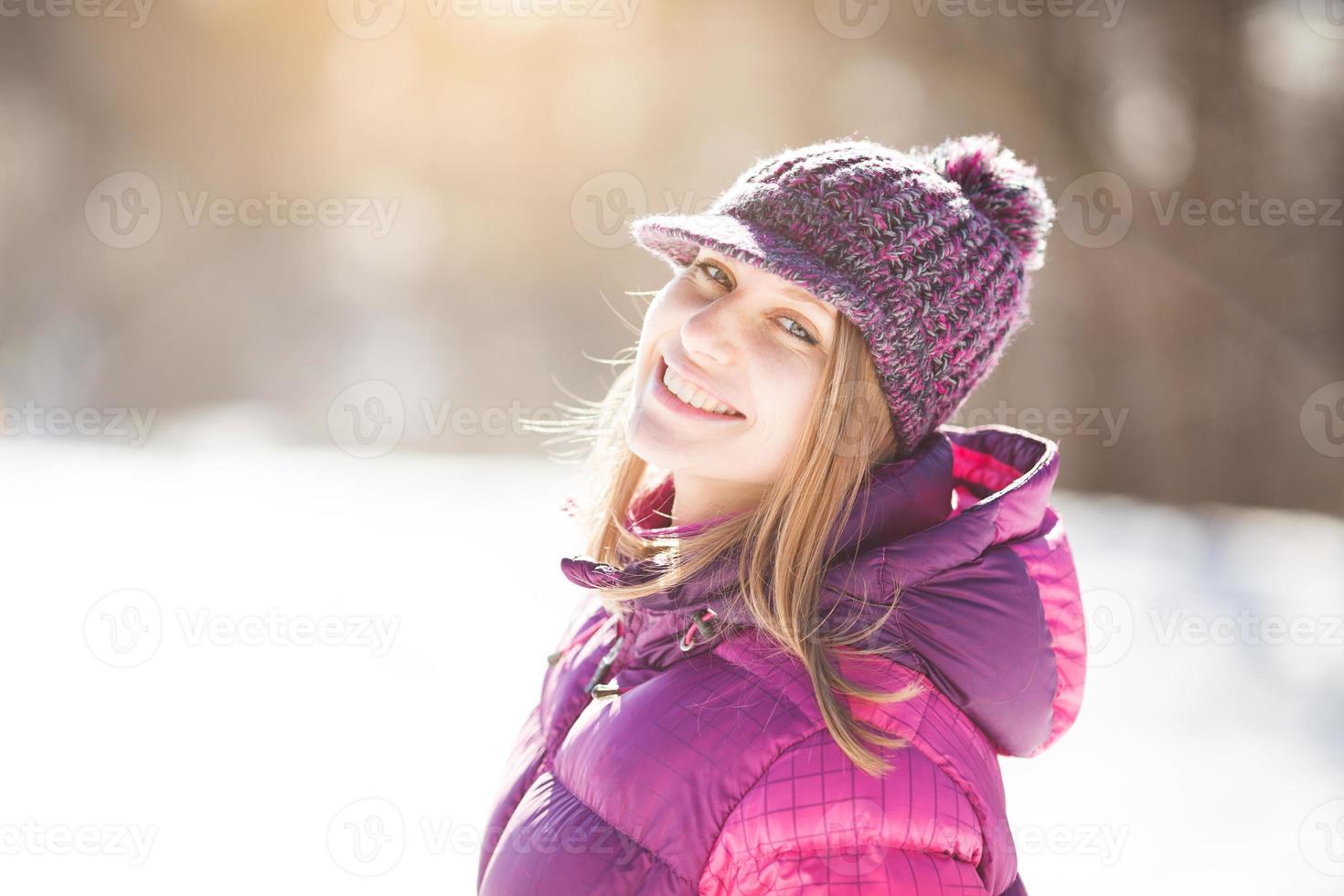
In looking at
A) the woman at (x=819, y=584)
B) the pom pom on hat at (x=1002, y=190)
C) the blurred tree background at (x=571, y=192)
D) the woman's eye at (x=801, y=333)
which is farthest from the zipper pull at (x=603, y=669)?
the blurred tree background at (x=571, y=192)

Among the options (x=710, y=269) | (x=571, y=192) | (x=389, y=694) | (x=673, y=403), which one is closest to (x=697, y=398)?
(x=673, y=403)

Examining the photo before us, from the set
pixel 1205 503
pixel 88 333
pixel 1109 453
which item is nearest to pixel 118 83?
pixel 88 333

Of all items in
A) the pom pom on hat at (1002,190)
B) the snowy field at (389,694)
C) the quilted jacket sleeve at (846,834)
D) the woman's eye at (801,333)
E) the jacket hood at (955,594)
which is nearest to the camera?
the quilted jacket sleeve at (846,834)

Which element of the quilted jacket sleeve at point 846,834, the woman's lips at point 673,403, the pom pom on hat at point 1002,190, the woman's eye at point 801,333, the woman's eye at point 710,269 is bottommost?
the quilted jacket sleeve at point 846,834

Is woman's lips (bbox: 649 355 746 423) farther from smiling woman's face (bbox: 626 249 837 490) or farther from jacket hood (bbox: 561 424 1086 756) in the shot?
jacket hood (bbox: 561 424 1086 756)

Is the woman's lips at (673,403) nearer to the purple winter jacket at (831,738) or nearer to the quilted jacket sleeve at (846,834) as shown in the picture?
the purple winter jacket at (831,738)

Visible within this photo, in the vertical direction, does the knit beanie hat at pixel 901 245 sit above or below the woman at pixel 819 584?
above

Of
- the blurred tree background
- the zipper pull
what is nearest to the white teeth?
the zipper pull

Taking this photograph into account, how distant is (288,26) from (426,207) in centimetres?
158

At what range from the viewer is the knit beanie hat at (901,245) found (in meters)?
0.93

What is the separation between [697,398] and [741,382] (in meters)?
0.05

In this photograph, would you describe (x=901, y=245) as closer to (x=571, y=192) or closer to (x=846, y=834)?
(x=846, y=834)

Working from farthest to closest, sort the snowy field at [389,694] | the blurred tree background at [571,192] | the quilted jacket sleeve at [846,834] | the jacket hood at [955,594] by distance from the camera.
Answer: the blurred tree background at [571,192] → the snowy field at [389,694] → the jacket hood at [955,594] → the quilted jacket sleeve at [846,834]

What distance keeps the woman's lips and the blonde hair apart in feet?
0.27
